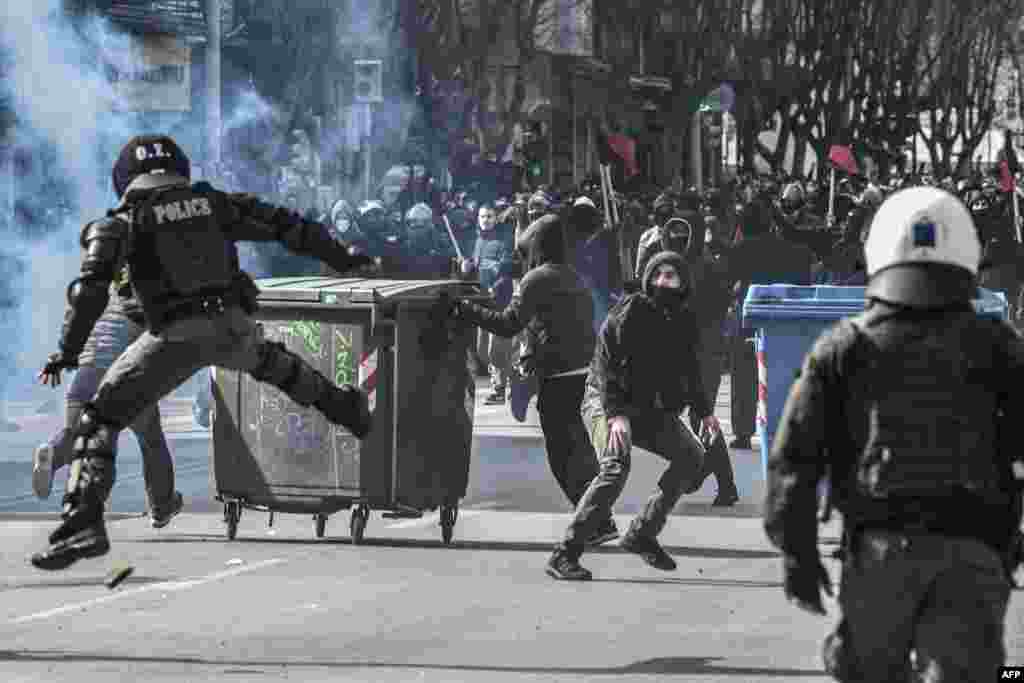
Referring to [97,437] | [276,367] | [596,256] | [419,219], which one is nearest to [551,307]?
[276,367]

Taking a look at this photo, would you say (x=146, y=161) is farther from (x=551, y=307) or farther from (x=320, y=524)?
(x=320, y=524)

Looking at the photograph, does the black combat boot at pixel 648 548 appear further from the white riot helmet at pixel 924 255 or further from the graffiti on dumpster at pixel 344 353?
the white riot helmet at pixel 924 255

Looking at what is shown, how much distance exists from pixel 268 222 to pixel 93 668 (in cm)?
150

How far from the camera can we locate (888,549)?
5.22 m

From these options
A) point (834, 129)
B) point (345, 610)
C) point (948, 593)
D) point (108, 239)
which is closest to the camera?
point (948, 593)

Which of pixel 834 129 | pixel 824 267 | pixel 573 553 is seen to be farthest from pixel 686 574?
pixel 834 129

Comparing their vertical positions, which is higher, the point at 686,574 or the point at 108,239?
the point at 108,239

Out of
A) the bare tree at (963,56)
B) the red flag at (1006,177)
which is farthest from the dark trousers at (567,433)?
the bare tree at (963,56)

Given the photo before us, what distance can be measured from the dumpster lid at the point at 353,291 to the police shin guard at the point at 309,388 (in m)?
2.94

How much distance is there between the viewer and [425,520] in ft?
41.9

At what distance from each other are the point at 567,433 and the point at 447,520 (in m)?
0.66

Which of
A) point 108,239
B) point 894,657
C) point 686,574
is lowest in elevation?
point 686,574

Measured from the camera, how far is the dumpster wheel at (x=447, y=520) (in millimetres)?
11539

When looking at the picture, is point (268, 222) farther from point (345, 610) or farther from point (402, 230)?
point (402, 230)
